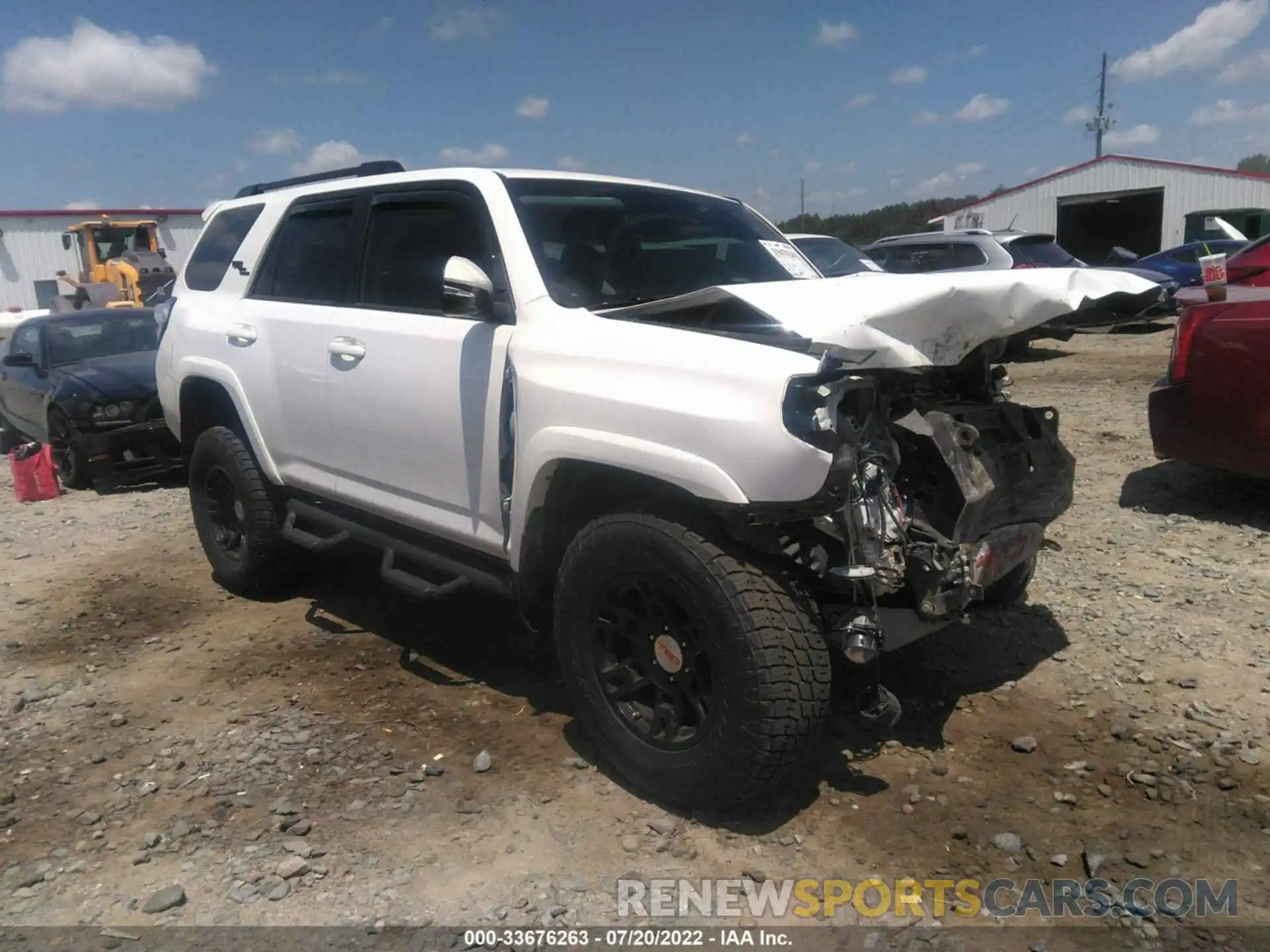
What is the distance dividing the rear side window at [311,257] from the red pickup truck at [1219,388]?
14.3 ft

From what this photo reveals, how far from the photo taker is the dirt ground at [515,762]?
2.86m

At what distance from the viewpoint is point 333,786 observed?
11.2 feet

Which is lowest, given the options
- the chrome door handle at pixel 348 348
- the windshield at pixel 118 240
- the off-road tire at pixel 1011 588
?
the off-road tire at pixel 1011 588

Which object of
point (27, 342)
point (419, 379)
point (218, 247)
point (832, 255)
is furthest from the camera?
point (832, 255)

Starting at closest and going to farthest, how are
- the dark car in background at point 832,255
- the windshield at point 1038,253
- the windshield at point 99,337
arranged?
the windshield at point 99,337 → the dark car in background at point 832,255 → the windshield at point 1038,253

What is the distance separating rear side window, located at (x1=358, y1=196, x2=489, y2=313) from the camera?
3.86m

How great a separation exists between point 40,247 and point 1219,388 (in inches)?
1426

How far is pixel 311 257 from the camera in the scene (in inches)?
181

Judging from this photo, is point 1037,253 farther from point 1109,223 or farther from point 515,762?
point 1109,223

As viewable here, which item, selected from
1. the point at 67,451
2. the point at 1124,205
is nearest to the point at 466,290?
the point at 67,451

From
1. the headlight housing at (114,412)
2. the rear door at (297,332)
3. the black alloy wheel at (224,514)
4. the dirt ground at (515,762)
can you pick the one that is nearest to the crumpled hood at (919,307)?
the dirt ground at (515,762)

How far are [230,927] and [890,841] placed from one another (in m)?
1.92

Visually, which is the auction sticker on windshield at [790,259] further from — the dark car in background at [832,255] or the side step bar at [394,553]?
the dark car in background at [832,255]

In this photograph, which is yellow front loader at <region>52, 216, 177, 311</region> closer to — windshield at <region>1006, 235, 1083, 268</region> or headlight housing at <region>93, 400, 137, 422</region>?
headlight housing at <region>93, 400, 137, 422</region>
